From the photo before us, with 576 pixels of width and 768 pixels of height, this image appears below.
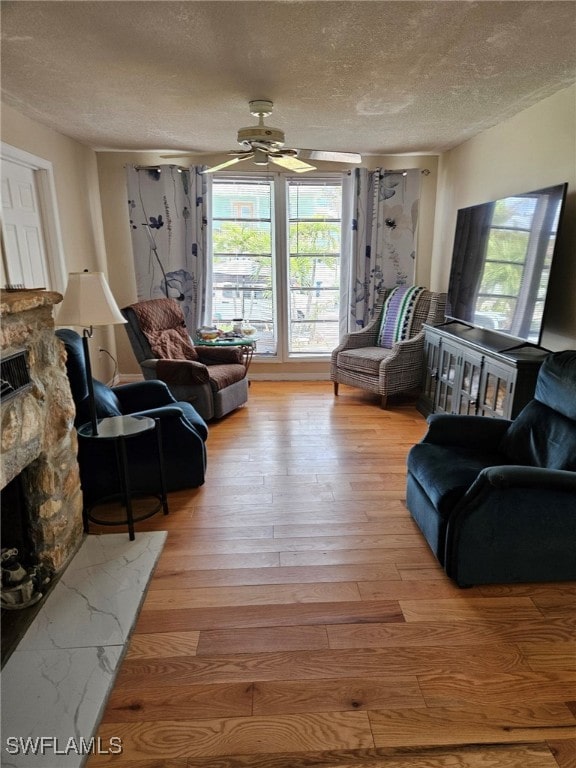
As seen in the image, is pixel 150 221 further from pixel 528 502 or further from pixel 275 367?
pixel 528 502

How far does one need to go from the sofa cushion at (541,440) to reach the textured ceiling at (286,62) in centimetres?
177

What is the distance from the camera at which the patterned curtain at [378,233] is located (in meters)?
4.83

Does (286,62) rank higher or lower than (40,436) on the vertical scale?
higher

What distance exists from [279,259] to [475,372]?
2708 mm

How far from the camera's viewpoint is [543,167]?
3.05m

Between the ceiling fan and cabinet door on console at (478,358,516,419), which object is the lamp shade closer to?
the ceiling fan

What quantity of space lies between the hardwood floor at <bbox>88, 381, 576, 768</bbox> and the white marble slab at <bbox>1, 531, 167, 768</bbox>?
64 millimetres

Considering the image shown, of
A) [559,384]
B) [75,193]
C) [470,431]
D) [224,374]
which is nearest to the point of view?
[559,384]

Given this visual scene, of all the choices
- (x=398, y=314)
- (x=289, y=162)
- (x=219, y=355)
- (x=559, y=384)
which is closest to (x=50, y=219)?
(x=219, y=355)

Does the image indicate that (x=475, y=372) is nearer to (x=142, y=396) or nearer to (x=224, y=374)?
(x=224, y=374)

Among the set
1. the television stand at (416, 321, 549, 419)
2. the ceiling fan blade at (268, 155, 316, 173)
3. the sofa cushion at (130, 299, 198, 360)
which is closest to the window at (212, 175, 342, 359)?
the sofa cushion at (130, 299, 198, 360)

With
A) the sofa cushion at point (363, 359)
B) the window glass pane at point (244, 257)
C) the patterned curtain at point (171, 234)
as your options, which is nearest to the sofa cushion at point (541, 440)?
the sofa cushion at point (363, 359)

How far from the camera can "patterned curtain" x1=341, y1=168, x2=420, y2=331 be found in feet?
15.9

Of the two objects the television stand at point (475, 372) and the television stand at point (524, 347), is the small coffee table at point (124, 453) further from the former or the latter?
the television stand at point (524, 347)
